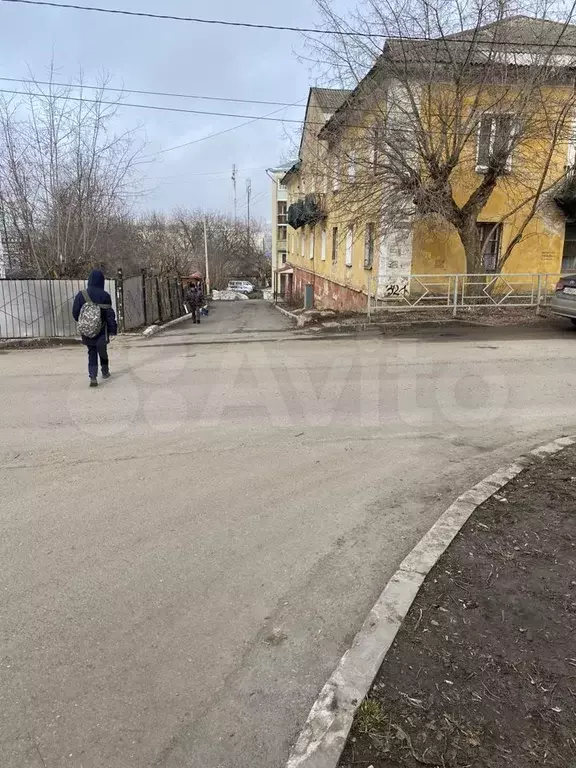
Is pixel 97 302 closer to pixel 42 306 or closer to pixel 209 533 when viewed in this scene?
pixel 209 533

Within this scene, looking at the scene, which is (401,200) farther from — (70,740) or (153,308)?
(70,740)

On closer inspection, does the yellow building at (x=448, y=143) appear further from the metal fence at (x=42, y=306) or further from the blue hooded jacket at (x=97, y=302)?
the blue hooded jacket at (x=97, y=302)

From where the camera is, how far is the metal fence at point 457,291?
52.3 ft

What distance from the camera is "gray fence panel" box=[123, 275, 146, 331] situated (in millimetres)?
16484

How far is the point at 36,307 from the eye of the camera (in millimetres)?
15453

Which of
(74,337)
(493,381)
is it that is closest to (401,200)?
(493,381)

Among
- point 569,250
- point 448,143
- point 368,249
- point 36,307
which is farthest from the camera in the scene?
point 569,250

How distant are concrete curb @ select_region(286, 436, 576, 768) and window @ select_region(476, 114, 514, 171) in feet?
43.3

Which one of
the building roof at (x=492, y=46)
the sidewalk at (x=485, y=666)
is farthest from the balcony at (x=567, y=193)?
the sidewalk at (x=485, y=666)

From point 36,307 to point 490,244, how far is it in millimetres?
14724

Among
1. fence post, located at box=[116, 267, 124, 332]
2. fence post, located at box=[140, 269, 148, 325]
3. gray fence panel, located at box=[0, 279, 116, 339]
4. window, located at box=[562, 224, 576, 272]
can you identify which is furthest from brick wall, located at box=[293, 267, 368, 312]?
gray fence panel, located at box=[0, 279, 116, 339]

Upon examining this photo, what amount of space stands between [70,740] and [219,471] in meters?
3.02

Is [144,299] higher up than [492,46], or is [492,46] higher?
[492,46]

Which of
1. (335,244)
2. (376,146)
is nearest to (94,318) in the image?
(376,146)
